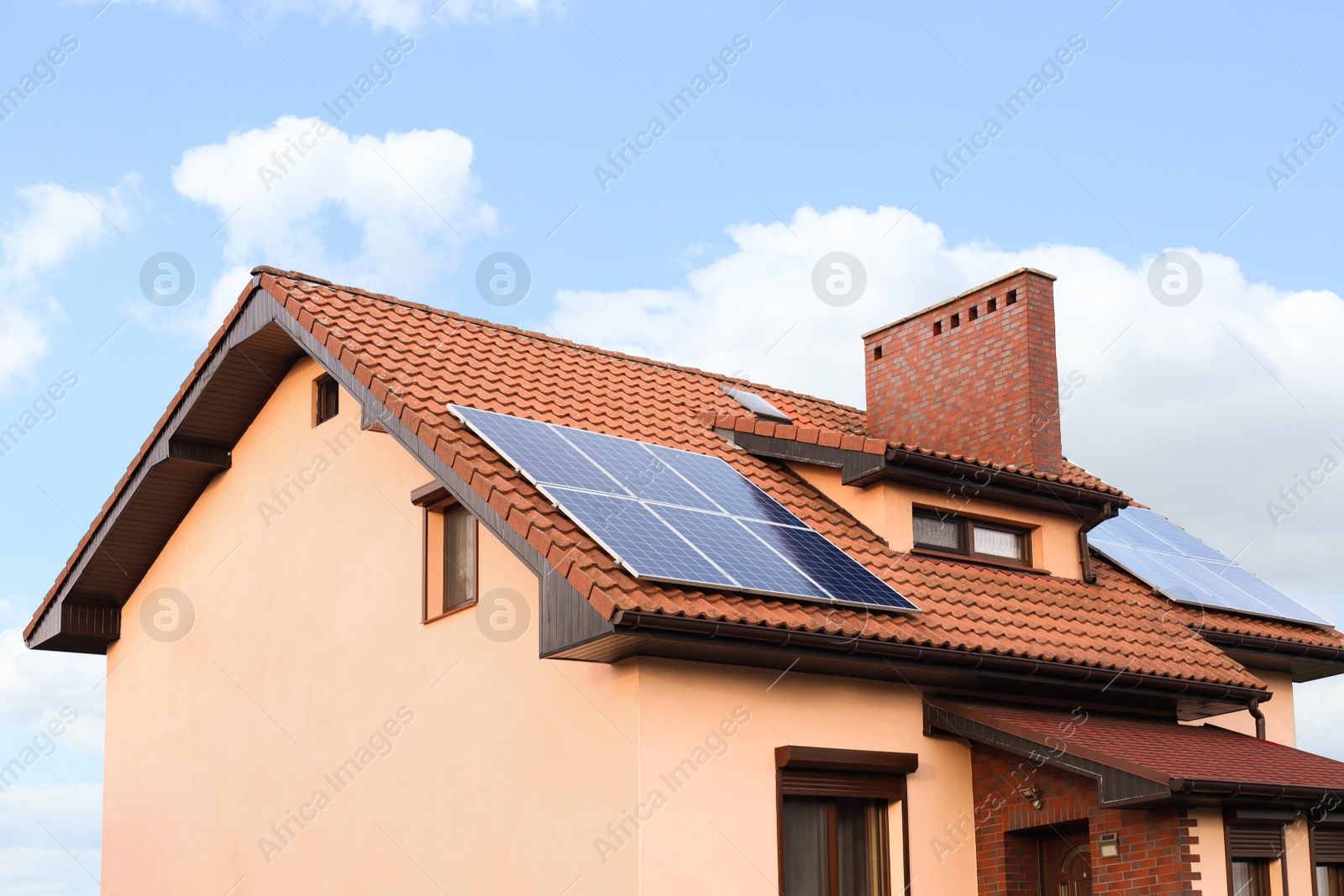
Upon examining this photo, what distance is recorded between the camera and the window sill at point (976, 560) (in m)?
14.2

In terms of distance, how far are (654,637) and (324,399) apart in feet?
22.5

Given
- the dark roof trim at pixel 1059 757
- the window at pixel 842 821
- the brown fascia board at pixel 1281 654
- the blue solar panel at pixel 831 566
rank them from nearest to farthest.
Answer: the dark roof trim at pixel 1059 757 < the window at pixel 842 821 < the blue solar panel at pixel 831 566 < the brown fascia board at pixel 1281 654

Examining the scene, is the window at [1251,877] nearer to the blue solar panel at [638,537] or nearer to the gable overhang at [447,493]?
the gable overhang at [447,493]

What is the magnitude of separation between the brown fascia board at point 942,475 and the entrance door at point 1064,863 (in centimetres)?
358

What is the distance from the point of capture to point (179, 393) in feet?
54.0

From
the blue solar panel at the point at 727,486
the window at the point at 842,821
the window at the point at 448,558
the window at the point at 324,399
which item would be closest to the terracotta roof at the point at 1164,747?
the window at the point at 842,821

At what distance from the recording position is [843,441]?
45.9 ft

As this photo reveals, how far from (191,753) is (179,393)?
13.6 ft

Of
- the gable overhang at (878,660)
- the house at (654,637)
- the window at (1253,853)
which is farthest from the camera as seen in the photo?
the window at (1253,853)

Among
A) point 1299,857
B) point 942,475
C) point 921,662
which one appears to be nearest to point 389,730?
point 921,662

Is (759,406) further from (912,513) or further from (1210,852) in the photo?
(1210,852)

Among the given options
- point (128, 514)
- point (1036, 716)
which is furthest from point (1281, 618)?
point (128, 514)

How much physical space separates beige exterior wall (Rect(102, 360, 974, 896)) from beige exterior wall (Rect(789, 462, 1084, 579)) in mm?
2233

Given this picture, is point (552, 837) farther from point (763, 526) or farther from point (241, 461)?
point (241, 461)
